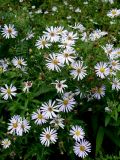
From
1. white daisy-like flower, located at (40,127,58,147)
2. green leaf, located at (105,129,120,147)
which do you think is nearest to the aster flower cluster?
white daisy-like flower, located at (40,127,58,147)

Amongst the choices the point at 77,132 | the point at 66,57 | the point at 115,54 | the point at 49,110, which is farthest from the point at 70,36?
the point at 77,132

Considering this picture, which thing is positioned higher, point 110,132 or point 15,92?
point 15,92

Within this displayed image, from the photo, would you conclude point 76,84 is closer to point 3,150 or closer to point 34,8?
point 3,150

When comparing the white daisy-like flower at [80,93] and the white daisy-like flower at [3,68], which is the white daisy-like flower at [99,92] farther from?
the white daisy-like flower at [3,68]

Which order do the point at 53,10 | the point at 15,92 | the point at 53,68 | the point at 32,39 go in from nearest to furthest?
the point at 53,68 → the point at 15,92 → the point at 32,39 → the point at 53,10

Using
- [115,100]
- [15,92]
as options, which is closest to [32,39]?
[15,92]

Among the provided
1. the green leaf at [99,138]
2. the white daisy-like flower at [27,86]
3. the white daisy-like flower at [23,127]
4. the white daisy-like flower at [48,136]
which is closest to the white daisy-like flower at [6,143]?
the white daisy-like flower at [23,127]
